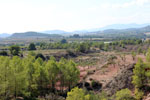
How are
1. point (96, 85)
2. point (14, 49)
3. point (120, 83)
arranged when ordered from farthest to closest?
point (14, 49) → point (96, 85) → point (120, 83)

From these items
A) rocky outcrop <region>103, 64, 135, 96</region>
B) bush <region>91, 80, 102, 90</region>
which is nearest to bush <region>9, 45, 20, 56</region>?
bush <region>91, 80, 102, 90</region>

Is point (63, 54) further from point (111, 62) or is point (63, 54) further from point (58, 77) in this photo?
point (58, 77)

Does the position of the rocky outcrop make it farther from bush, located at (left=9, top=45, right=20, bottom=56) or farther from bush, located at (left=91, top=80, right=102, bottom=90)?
bush, located at (left=9, top=45, right=20, bottom=56)

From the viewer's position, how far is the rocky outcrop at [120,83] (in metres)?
31.1

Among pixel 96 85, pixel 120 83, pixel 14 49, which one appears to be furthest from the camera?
pixel 14 49

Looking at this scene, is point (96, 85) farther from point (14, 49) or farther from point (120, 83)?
point (14, 49)

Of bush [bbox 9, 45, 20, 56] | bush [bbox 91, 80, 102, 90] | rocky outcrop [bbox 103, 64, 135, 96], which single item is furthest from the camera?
bush [bbox 9, 45, 20, 56]

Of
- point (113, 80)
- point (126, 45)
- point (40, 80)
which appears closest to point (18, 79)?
point (40, 80)

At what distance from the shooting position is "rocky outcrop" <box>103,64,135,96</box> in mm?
31052

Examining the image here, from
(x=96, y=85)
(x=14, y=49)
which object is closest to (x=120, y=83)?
(x=96, y=85)

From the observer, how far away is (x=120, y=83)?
105 feet

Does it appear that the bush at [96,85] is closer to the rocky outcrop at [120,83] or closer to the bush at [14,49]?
the rocky outcrop at [120,83]

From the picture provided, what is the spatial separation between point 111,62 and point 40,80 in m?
27.4

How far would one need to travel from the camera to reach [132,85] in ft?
103
